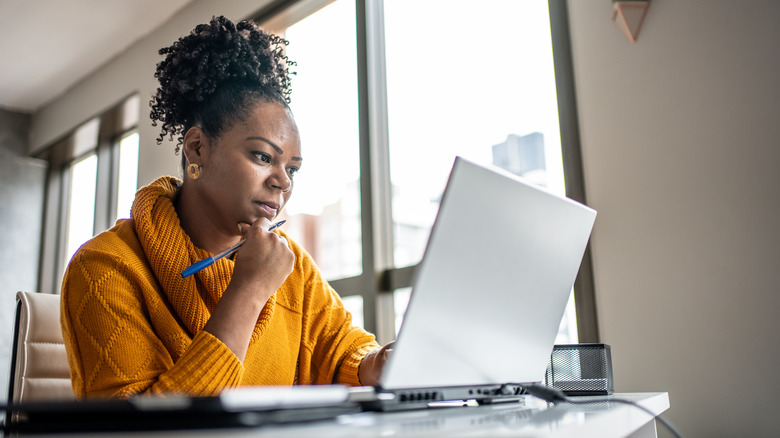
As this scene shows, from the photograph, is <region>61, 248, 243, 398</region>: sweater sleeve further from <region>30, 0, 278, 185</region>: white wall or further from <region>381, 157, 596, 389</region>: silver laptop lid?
<region>30, 0, 278, 185</region>: white wall

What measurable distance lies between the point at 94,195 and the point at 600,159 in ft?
10.8

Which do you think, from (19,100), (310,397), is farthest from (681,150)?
(19,100)

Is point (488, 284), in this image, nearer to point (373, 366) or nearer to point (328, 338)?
point (373, 366)

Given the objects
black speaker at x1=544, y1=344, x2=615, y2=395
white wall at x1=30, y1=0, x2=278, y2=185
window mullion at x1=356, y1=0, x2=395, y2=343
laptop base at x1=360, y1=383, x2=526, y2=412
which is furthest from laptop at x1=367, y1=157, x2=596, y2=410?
white wall at x1=30, y1=0, x2=278, y2=185

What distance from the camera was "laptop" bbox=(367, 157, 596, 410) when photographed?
0.58 meters

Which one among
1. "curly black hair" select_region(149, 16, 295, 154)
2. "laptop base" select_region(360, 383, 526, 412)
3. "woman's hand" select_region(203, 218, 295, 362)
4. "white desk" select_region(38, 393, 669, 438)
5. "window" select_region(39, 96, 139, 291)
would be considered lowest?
"white desk" select_region(38, 393, 669, 438)

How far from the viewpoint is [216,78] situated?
136cm

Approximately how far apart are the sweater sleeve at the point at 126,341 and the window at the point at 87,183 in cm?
260

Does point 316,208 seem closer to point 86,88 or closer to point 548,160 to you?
point 548,160

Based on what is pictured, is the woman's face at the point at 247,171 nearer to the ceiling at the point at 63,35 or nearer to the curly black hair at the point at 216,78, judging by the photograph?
the curly black hair at the point at 216,78

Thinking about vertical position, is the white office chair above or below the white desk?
above

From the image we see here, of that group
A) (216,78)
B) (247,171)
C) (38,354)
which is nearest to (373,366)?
(247,171)

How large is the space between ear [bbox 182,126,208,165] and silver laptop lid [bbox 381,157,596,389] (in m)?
0.83

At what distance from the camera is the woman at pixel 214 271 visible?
0.92 metres
